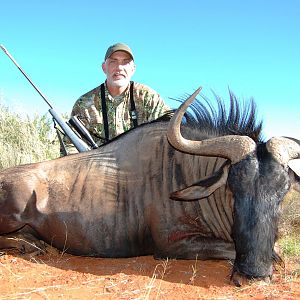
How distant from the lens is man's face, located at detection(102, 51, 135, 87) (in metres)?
6.52

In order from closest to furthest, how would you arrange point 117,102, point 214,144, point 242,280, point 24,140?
point 242,280 → point 214,144 → point 117,102 → point 24,140

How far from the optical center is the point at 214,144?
3.78 metres

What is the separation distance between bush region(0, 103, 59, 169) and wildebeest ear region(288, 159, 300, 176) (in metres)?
6.13

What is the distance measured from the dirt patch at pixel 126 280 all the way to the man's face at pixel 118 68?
9.56 ft

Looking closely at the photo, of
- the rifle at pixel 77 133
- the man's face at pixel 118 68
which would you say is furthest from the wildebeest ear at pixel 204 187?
the man's face at pixel 118 68

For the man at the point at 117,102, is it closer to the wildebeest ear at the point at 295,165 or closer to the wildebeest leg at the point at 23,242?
the wildebeest leg at the point at 23,242

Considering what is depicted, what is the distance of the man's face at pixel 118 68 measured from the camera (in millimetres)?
6520

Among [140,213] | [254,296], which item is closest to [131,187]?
[140,213]

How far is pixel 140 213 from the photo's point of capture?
4.30m

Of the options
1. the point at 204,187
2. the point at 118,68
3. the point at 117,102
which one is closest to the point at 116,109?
the point at 117,102

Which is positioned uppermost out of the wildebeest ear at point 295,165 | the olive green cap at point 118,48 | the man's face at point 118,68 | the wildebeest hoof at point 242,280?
the olive green cap at point 118,48

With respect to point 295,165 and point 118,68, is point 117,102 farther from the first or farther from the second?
point 295,165

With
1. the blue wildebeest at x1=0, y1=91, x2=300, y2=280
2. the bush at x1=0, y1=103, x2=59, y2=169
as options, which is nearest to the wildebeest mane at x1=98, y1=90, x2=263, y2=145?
the blue wildebeest at x1=0, y1=91, x2=300, y2=280

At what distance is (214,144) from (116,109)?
3052 mm
